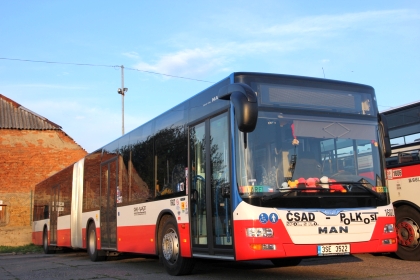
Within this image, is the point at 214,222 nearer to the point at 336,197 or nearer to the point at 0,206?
the point at 336,197

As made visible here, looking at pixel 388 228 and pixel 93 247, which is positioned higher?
pixel 388 228

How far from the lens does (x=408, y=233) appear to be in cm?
1018

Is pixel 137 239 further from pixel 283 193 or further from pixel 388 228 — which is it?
pixel 388 228

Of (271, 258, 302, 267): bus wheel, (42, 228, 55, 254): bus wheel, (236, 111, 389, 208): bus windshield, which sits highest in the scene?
(236, 111, 389, 208): bus windshield

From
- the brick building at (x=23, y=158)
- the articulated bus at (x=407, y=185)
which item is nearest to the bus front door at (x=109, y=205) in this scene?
the articulated bus at (x=407, y=185)

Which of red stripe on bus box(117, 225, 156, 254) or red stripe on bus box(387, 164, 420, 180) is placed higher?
red stripe on bus box(387, 164, 420, 180)

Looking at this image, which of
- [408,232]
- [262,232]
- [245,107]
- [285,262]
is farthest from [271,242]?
[408,232]

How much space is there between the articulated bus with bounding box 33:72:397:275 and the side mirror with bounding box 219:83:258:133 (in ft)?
0.05

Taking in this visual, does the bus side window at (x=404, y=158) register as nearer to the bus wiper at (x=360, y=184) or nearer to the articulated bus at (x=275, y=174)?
the articulated bus at (x=275, y=174)

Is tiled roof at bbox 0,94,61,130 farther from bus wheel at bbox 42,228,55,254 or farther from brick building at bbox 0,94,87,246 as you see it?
bus wheel at bbox 42,228,55,254

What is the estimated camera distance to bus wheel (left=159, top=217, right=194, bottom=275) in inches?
358

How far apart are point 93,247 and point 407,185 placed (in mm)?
8406

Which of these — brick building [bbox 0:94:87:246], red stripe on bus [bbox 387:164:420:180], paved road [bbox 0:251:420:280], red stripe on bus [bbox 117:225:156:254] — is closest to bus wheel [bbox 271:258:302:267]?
paved road [bbox 0:251:420:280]

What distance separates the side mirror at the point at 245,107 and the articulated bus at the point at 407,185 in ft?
15.0
